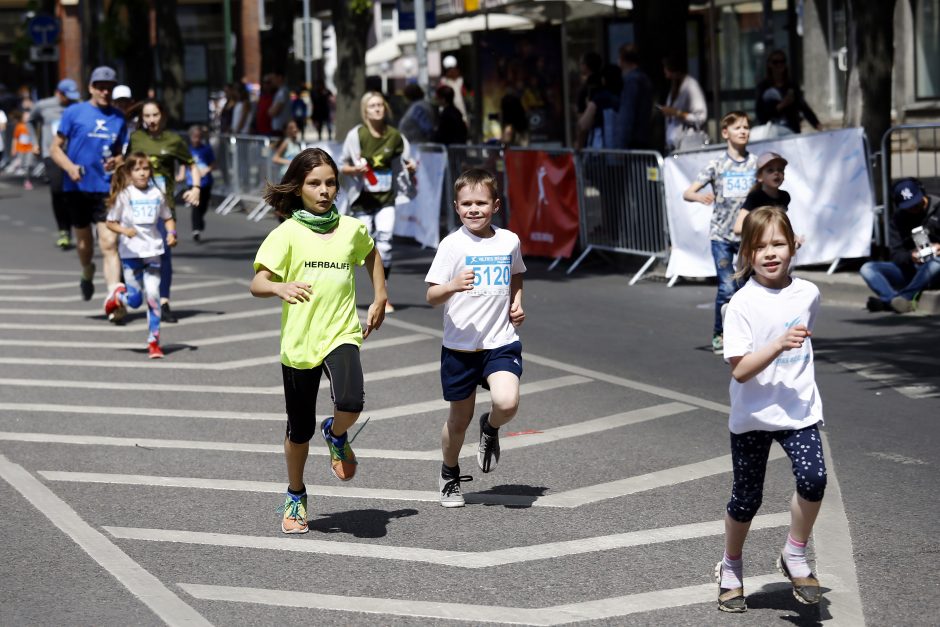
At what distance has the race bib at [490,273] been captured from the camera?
23.5 feet

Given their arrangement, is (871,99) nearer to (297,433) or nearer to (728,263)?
(728,263)

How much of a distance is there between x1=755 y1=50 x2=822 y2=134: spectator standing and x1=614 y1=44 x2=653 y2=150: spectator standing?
77.6 inches

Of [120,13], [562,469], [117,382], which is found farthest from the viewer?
[120,13]

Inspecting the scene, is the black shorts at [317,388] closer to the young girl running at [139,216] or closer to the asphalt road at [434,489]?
the asphalt road at [434,489]

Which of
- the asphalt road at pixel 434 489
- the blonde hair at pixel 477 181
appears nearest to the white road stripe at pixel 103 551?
the asphalt road at pixel 434 489

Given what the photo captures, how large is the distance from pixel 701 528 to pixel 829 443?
195cm

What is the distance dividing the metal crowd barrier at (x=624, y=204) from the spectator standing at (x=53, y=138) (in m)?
5.24

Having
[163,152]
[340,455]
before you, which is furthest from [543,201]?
[340,455]

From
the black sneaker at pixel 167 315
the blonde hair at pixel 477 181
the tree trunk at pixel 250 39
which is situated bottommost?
the black sneaker at pixel 167 315

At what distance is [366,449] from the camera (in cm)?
870

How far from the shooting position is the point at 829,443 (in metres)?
8.51

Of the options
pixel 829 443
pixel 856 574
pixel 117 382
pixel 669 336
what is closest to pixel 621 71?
pixel 669 336

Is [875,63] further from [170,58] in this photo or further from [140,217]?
[170,58]

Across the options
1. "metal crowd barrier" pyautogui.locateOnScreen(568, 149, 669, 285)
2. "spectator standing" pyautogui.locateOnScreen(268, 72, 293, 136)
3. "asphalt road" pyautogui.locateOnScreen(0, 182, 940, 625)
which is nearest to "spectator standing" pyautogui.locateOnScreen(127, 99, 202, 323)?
"asphalt road" pyautogui.locateOnScreen(0, 182, 940, 625)
